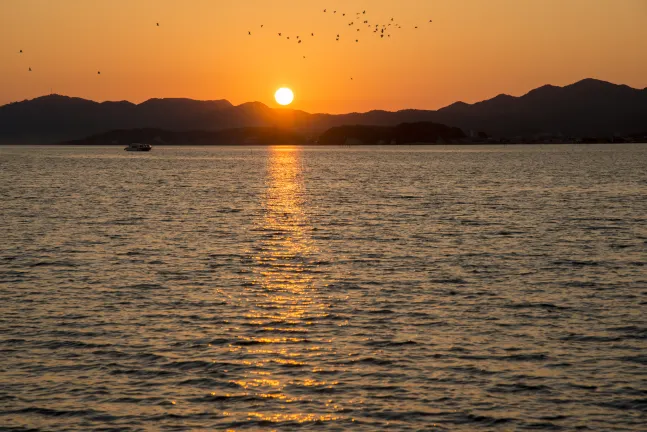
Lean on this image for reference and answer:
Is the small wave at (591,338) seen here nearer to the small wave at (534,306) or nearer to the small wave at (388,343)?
the small wave at (534,306)

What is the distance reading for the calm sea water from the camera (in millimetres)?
23406

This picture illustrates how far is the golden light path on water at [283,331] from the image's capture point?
78.3 ft

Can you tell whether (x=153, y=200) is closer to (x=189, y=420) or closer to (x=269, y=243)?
(x=269, y=243)

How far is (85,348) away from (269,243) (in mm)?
30996

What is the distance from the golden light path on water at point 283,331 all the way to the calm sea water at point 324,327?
0.10 metres

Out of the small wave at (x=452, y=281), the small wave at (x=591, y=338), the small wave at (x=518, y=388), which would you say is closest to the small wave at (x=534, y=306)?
the small wave at (x=591, y=338)

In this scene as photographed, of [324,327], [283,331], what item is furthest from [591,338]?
[283,331]

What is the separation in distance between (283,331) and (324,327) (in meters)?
1.65

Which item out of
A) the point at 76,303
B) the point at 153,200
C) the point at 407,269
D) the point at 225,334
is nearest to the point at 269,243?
the point at 407,269

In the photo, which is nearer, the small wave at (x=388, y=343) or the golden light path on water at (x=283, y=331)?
the golden light path on water at (x=283, y=331)

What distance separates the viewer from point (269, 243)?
2373 inches

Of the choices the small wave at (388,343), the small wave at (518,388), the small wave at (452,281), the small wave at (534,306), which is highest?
the small wave at (388,343)

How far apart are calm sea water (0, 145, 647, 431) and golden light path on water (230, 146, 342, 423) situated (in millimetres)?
100

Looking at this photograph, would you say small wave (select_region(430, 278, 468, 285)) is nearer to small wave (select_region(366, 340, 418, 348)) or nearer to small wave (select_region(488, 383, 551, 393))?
small wave (select_region(366, 340, 418, 348))
